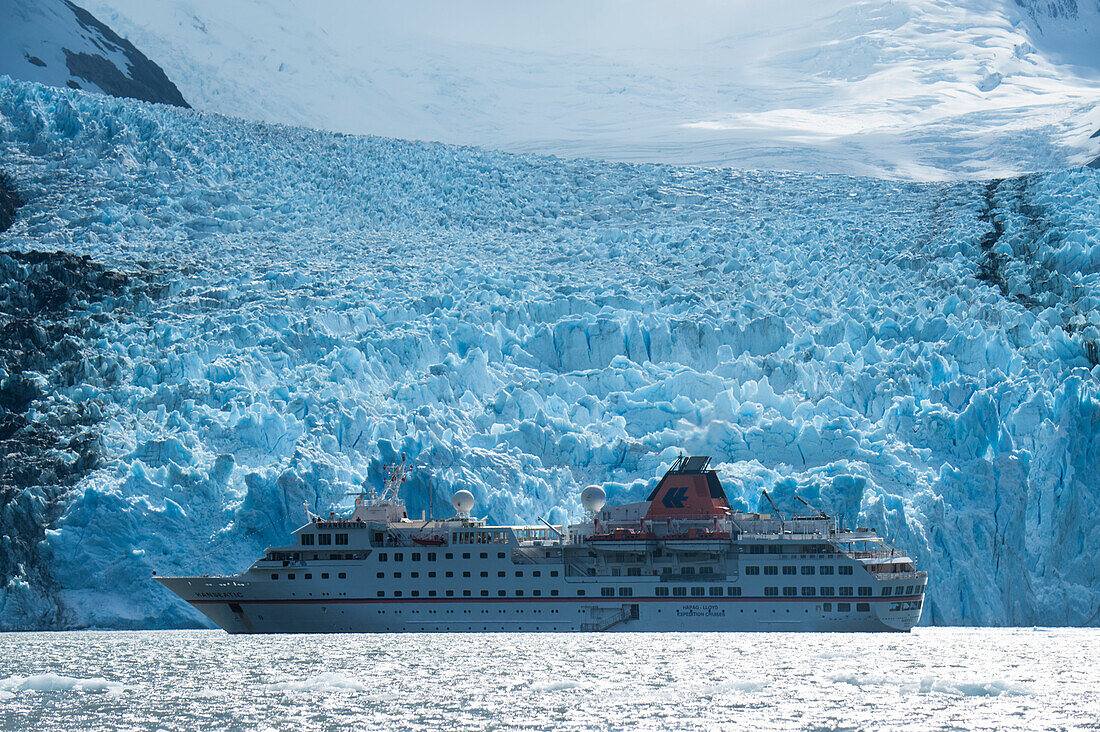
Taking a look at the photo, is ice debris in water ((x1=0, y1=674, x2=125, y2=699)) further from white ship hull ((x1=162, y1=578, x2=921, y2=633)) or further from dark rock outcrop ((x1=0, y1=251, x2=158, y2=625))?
white ship hull ((x1=162, y1=578, x2=921, y2=633))

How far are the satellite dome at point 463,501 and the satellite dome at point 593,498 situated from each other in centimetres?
246

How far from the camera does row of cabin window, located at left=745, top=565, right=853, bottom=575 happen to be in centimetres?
2811

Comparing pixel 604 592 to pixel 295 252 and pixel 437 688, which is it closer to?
pixel 437 688

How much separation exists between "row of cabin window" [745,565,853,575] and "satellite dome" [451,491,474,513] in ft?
20.0

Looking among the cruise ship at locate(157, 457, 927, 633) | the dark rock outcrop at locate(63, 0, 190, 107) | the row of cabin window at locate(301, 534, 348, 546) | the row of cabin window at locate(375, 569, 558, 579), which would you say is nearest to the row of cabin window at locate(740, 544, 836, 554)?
the cruise ship at locate(157, 457, 927, 633)

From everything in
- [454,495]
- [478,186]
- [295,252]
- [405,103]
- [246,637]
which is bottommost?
[246,637]

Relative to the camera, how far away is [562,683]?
19312 mm

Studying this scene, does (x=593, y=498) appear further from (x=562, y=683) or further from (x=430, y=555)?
(x=562, y=683)

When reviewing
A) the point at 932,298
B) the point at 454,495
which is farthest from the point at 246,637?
the point at 932,298

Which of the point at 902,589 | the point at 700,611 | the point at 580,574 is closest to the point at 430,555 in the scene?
the point at 580,574

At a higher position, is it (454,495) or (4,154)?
(4,154)

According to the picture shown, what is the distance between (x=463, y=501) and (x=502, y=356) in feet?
19.5

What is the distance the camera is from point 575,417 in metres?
30.4

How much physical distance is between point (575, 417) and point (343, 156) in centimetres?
1889
